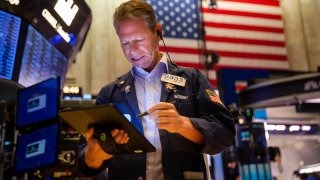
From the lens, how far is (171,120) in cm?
165

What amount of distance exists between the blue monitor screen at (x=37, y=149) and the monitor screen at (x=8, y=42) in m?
1.08

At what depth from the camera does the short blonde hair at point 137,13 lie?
1915mm

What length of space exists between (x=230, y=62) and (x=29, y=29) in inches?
262

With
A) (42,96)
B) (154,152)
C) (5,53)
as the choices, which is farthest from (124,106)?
(5,53)

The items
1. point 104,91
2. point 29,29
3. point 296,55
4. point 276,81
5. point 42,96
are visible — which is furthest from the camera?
point 296,55

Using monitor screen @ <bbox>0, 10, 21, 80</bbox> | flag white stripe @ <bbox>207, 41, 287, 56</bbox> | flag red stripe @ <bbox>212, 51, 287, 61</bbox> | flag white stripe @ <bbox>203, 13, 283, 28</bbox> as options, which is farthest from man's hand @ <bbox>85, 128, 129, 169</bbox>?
flag white stripe @ <bbox>203, 13, 283, 28</bbox>

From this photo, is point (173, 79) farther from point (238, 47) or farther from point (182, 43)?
point (238, 47)

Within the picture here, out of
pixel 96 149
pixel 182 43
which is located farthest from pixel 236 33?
pixel 96 149

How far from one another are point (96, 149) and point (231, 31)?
10.1m

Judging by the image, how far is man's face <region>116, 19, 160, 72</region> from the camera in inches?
75.4

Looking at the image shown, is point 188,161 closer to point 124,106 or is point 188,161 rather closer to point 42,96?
point 124,106

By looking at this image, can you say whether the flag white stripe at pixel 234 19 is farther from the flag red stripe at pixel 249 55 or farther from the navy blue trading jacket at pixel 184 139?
the navy blue trading jacket at pixel 184 139

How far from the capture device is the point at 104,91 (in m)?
2.06

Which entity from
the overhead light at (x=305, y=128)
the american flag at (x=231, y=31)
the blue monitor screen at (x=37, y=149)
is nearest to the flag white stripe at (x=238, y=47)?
the american flag at (x=231, y=31)
